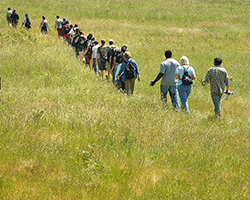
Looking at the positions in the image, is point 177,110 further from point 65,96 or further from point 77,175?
point 77,175

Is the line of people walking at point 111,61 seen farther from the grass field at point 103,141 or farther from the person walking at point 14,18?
the person walking at point 14,18

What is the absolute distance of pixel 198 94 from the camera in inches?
504

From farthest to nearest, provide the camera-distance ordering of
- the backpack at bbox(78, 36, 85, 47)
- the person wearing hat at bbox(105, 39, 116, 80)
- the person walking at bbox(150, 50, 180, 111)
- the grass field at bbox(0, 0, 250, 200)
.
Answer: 1. the backpack at bbox(78, 36, 85, 47)
2. the person wearing hat at bbox(105, 39, 116, 80)
3. the person walking at bbox(150, 50, 180, 111)
4. the grass field at bbox(0, 0, 250, 200)

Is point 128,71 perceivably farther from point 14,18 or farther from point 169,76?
point 14,18

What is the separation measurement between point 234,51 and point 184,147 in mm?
19732

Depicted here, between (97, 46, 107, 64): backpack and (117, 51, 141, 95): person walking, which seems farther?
(97, 46, 107, 64): backpack

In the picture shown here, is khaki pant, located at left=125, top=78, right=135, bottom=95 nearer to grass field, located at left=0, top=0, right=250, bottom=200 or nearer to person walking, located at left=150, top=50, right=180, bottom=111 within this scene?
grass field, located at left=0, top=0, right=250, bottom=200

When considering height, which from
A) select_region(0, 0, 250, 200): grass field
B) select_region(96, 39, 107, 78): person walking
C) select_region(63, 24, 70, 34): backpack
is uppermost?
select_region(63, 24, 70, 34): backpack

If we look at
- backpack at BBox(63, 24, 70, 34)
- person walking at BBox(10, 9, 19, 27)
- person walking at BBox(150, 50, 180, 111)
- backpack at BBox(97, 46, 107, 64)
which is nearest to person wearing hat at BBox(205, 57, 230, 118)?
person walking at BBox(150, 50, 180, 111)

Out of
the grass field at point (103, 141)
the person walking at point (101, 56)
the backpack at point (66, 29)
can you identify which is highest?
the backpack at point (66, 29)

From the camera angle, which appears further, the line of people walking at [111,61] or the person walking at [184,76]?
the line of people walking at [111,61]

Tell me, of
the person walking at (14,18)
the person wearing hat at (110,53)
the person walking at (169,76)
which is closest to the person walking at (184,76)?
the person walking at (169,76)

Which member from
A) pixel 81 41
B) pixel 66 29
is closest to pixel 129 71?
pixel 81 41

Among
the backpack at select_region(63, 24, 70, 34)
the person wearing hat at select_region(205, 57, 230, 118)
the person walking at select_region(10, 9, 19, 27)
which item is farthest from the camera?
the person walking at select_region(10, 9, 19, 27)
